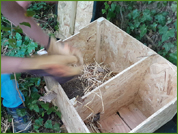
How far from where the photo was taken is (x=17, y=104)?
61.4 inches

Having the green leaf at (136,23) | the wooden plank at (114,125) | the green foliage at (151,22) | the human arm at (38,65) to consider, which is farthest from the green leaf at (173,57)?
the human arm at (38,65)

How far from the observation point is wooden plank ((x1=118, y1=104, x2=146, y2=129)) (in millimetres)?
1504

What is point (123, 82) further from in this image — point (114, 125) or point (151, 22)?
point (151, 22)

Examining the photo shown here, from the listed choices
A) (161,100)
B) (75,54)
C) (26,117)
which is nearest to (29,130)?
(26,117)

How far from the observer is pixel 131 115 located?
1.56 m

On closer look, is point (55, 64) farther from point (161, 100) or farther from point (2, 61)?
point (161, 100)

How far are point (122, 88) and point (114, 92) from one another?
0.08 meters

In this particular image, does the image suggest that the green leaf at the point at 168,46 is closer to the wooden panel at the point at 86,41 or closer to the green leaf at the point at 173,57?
A: the green leaf at the point at 173,57

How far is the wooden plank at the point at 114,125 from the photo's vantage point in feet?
4.79

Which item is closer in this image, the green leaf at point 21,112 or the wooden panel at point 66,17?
the green leaf at point 21,112

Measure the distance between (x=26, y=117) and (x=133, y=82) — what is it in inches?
42.5

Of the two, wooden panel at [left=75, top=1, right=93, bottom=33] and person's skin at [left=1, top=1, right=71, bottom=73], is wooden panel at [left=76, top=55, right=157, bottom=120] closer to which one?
person's skin at [left=1, top=1, right=71, bottom=73]

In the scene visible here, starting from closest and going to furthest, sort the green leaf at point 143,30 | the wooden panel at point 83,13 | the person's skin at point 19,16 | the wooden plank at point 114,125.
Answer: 1. the person's skin at point 19,16
2. the wooden plank at point 114,125
3. the green leaf at point 143,30
4. the wooden panel at point 83,13

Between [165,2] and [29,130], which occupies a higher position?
[165,2]
